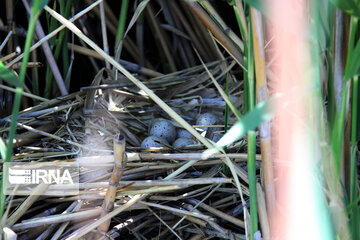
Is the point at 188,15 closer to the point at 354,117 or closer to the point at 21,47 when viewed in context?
the point at 21,47

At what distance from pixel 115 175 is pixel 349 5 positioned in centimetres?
51

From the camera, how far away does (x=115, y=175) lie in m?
0.99

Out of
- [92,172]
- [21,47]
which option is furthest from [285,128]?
[21,47]

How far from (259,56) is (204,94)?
3.18ft

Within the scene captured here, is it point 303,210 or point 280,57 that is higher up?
point 280,57

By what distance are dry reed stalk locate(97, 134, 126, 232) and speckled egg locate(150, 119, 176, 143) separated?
0.52m

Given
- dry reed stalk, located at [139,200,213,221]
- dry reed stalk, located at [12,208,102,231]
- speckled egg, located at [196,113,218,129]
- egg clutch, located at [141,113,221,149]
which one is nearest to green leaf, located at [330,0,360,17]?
dry reed stalk, located at [139,200,213,221]

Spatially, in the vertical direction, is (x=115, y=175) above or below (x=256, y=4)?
below

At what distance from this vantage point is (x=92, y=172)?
1.25 metres

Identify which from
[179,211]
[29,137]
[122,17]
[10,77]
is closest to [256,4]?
[10,77]

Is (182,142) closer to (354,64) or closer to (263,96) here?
(263,96)

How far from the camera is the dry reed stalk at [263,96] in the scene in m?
0.86

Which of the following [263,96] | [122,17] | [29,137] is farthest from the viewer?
[122,17]

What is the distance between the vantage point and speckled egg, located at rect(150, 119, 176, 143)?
1.58 m
